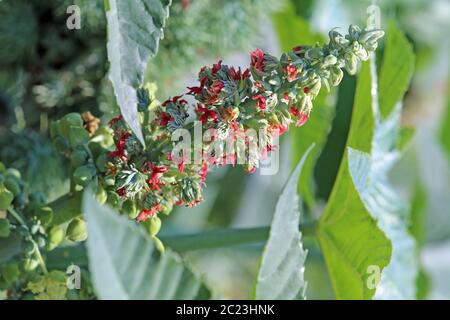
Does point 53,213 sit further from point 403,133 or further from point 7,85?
point 403,133

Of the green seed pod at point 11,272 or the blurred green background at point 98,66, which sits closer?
the green seed pod at point 11,272

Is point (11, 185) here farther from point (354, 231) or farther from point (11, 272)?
point (354, 231)

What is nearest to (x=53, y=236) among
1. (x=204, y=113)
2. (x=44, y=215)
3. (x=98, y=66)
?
(x=44, y=215)

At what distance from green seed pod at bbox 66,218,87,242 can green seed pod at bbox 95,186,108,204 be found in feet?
0.10

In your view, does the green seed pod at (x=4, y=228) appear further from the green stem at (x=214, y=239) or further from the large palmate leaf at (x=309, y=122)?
the large palmate leaf at (x=309, y=122)

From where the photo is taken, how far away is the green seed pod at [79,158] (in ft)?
1.46

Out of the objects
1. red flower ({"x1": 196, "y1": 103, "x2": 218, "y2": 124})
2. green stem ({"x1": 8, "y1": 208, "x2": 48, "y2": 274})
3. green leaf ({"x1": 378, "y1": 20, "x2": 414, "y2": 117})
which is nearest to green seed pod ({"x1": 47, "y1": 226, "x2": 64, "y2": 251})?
green stem ({"x1": 8, "y1": 208, "x2": 48, "y2": 274})

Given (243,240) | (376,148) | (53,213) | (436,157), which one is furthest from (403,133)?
(436,157)

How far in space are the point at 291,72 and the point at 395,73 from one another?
0.26 m

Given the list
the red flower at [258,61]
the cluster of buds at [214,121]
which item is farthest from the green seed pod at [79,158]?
the red flower at [258,61]

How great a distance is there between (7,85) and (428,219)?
73cm

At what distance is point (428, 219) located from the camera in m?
1.23

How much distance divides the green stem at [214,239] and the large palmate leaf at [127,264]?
0.44ft

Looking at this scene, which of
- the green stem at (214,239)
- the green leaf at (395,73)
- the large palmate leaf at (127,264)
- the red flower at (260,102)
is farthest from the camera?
the green leaf at (395,73)
